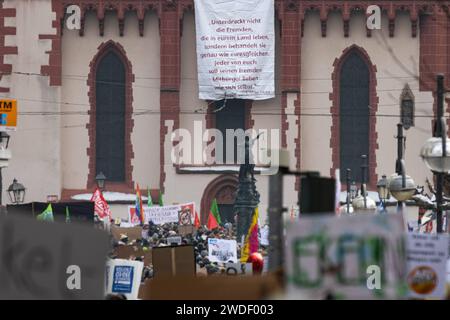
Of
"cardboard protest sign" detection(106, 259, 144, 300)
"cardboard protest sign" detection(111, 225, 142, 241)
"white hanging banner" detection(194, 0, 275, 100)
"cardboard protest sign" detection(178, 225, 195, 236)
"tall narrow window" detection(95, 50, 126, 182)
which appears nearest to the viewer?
"cardboard protest sign" detection(106, 259, 144, 300)

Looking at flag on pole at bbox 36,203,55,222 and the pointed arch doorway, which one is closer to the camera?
flag on pole at bbox 36,203,55,222

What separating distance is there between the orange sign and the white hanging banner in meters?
31.4

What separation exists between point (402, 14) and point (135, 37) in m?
10.2

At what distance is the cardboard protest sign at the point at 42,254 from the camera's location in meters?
10.1

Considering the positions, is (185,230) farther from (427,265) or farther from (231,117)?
(427,265)

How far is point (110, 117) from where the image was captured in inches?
2574

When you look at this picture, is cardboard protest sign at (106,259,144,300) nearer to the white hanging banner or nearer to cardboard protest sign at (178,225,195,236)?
cardboard protest sign at (178,225,195,236)

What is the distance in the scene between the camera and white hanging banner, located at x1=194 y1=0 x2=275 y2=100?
205ft

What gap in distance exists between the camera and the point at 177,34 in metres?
64.2

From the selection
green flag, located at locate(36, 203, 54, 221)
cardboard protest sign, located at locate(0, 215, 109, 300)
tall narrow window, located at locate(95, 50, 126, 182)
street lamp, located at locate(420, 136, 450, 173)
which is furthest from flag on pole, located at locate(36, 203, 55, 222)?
→ cardboard protest sign, located at locate(0, 215, 109, 300)

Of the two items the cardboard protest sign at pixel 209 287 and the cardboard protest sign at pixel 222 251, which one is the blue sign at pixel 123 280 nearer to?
the cardboard protest sign at pixel 209 287

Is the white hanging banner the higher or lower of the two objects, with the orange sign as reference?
higher
